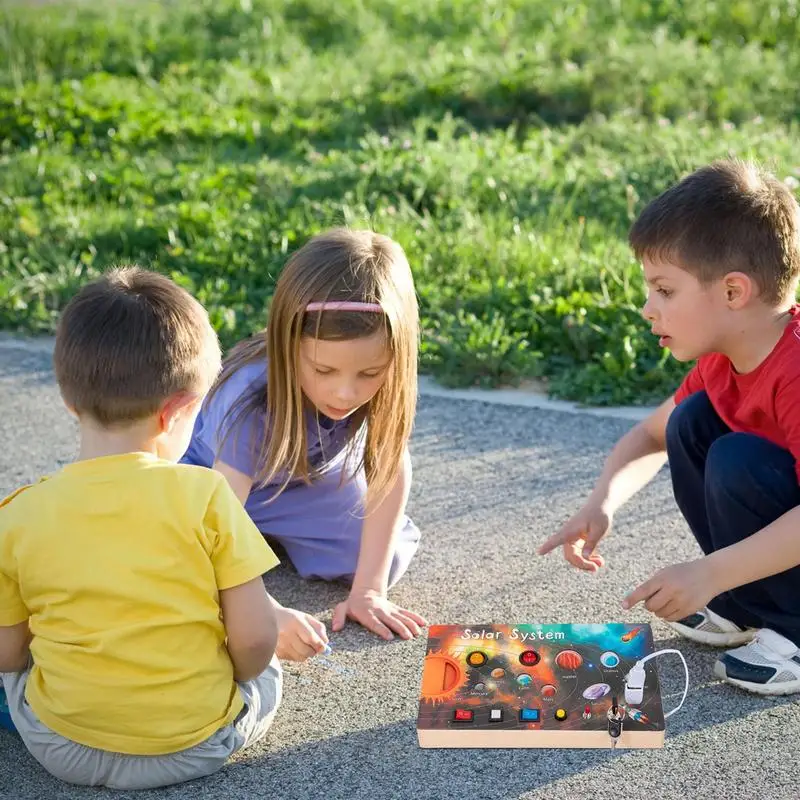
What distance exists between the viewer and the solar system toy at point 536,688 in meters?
2.50

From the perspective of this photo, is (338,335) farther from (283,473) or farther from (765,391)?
(765,391)

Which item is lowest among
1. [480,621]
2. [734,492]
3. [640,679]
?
[480,621]

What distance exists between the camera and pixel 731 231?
2.66 meters

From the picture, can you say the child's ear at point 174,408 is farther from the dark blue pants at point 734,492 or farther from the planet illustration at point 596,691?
the dark blue pants at point 734,492

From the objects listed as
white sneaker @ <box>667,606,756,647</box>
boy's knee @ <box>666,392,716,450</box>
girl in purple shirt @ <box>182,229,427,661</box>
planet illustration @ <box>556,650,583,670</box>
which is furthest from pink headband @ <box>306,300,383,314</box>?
white sneaker @ <box>667,606,756,647</box>

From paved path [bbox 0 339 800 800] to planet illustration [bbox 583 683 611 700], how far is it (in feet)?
0.47

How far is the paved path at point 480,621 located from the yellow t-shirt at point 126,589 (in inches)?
7.4

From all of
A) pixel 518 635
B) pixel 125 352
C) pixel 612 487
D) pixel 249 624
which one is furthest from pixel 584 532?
pixel 125 352

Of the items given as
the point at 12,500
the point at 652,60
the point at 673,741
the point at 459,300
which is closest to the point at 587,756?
the point at 673,741

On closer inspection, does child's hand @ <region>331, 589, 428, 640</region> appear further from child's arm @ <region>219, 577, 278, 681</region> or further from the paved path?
child's arm @ <region>219, 577, 278, 681</region>

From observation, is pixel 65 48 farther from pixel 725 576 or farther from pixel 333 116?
pixel 725 576

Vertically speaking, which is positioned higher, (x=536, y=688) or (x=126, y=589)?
(x=126, y=589)

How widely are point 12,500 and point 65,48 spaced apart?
6.99 m

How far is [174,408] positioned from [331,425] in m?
0.86
